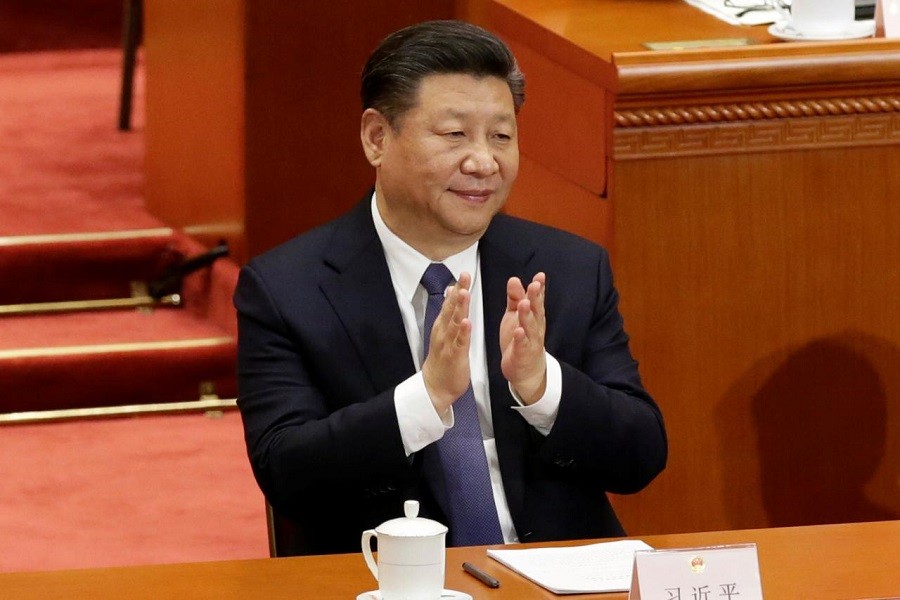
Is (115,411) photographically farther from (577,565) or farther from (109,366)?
(577,565)

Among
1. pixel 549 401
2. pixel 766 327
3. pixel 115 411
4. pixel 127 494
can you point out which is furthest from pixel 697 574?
pixel 115 411

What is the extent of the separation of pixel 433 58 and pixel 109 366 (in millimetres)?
2215

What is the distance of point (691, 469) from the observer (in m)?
3.14

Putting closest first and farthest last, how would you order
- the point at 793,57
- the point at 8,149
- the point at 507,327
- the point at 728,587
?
the point at 728,587
the point at 507,327
the point at 793,57
the point at 8,149

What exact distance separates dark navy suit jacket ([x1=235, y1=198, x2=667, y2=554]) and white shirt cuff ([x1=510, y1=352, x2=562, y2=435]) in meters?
0.01

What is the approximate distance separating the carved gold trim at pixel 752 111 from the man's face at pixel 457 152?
0.66 m

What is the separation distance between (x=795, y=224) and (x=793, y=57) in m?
0.29

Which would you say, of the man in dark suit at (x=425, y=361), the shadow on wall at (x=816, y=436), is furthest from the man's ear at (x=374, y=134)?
the shadow on wall at (x=816, y=436)

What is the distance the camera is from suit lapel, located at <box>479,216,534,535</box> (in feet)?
7.70

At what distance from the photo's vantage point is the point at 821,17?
3.11m

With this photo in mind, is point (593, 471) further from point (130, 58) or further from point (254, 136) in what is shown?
point (130, 58)

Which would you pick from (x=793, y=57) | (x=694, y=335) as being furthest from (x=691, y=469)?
(x=793, y=57)

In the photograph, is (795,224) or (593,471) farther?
(795,224)

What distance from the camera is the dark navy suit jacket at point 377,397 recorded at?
89.5 inches
